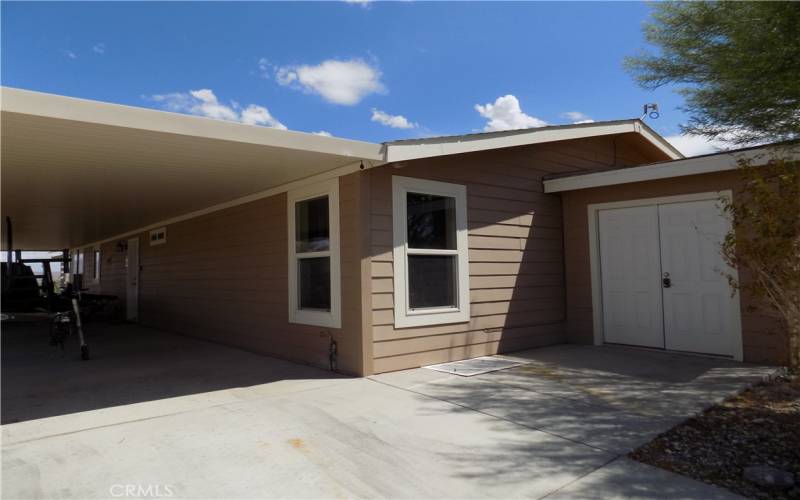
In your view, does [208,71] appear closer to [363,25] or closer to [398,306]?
[363,25]

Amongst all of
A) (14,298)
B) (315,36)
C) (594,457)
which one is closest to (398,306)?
(594,457)

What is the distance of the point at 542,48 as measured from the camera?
7672mm

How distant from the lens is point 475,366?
5594 millimetres

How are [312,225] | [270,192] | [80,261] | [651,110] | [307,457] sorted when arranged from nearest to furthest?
[307,457] → [312,225] → [270,192] → [651,110] → [80,261]

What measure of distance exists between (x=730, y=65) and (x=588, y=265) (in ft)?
12.2

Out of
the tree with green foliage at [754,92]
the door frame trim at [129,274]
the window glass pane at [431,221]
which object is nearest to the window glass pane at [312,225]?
the window glass pane at [431,221]

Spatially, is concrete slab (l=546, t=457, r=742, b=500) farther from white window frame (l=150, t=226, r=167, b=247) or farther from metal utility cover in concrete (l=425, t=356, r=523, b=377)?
white window frame (l=150, t=226, r=167, b=247)

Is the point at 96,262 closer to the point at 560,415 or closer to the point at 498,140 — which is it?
the point at 498,140

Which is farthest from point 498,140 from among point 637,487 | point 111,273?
point 111,273

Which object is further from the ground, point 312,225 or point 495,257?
point 312,225

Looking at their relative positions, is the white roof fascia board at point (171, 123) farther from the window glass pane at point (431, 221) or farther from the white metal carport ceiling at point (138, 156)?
the window glass pane at point (431, 221)

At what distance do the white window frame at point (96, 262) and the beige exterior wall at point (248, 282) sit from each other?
5.53 meters

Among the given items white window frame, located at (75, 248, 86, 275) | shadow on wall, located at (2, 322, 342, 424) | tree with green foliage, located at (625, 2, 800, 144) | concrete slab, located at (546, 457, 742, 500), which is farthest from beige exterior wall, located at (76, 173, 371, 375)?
white window frame, located at (75, 248, 86, 275)

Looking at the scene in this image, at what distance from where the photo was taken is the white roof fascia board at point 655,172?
5.58 meters
